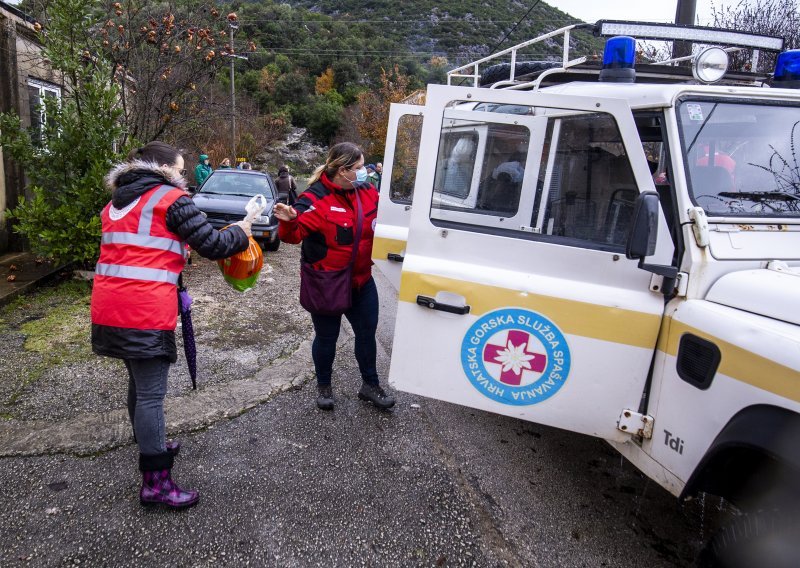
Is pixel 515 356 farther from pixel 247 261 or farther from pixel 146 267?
pixel 146 267

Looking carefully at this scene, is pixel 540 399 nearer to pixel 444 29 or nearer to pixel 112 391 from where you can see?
pixel 112 391

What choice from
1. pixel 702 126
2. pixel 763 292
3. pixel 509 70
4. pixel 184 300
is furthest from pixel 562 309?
pixel 509 70

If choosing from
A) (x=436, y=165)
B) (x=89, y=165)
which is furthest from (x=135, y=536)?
(x=89, y=165)

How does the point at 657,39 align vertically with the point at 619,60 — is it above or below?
above

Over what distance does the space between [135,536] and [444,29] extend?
6687cm

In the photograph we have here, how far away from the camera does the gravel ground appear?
3.83 m

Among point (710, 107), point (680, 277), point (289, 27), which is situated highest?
point (289, 27)

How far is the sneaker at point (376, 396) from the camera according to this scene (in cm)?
393

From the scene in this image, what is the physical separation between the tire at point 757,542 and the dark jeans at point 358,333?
2.40 meters

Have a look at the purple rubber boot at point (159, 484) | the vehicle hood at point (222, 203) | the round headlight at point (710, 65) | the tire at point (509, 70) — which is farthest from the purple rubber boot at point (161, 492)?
the vehicle hood at point (222, 203)

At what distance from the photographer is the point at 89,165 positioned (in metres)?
6.19

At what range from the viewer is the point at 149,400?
2.69 metres

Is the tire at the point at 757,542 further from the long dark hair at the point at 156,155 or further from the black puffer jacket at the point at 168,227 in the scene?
the long dark hair at the point at 156,155

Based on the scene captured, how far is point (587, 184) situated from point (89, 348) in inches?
169
